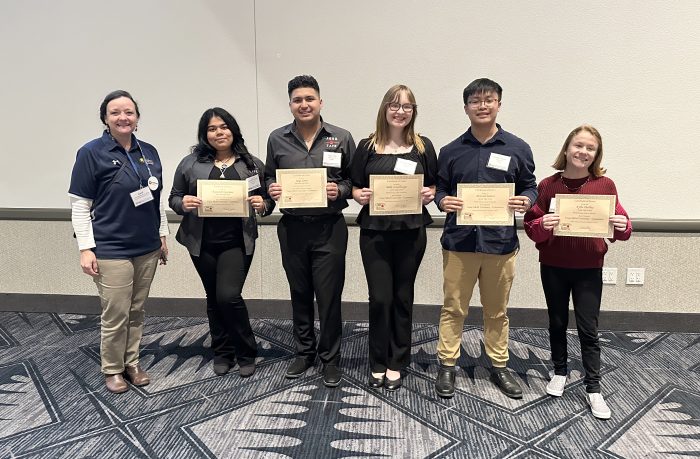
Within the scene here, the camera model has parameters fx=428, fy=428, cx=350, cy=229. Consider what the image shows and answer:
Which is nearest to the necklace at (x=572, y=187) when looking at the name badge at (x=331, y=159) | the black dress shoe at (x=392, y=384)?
the name badge at (x=331, y=159)

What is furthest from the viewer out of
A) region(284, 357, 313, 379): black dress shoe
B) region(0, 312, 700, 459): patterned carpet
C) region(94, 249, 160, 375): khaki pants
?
region(284, 357, 313, 379): black dress shoe

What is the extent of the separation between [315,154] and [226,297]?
940 mm

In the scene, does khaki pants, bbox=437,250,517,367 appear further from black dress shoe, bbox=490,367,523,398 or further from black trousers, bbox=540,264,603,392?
black trousers, bbox=540,264,603,392

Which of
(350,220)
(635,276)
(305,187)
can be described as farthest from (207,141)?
(635,276)

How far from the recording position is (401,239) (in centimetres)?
219

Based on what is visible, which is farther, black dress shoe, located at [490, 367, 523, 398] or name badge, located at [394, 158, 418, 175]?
black dress shoe, located at [490, 367, 523, 398]

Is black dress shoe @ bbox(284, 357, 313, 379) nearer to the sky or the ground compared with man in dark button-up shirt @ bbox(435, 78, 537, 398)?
nearer to the ground

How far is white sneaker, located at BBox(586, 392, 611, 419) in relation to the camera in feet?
6.86

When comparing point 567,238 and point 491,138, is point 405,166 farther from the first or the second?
point 567,238

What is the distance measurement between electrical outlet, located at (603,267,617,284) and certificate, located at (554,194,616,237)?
4.35 ft

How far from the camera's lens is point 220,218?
92.3 inches

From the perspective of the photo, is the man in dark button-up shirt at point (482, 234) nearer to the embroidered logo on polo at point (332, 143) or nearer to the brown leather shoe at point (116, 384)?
the embroidered logo on polo at point (332, 143)

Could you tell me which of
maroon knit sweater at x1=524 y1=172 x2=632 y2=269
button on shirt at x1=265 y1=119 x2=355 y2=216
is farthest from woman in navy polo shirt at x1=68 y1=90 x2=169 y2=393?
maroon knit sweater at x1=524 y1=172 x2=632 y2=269

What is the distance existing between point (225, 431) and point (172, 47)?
264 cm
